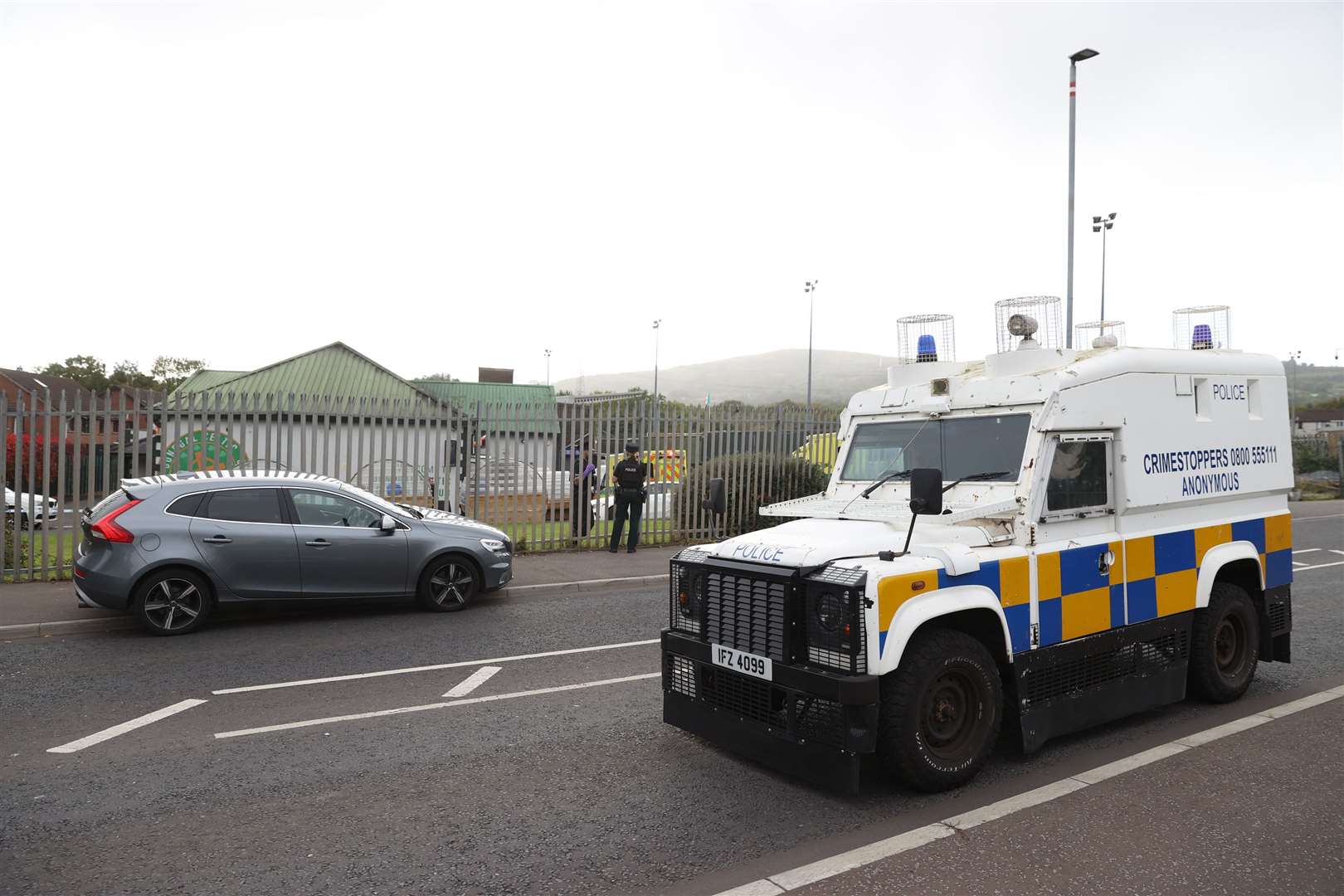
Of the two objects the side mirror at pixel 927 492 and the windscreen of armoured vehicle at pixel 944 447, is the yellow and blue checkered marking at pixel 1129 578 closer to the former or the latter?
the windscreen of armoured vehicle at pixel 944 447

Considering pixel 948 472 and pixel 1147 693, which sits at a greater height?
pixel 948 472

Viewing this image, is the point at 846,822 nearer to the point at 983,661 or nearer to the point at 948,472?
the point at 983,661

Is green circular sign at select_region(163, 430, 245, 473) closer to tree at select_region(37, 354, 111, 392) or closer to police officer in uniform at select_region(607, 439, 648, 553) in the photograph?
police officer in uniform at select_region(607, 439, 648, 553)

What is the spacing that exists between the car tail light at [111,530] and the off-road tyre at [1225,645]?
9444 mm

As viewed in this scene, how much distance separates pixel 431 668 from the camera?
782 centimetres

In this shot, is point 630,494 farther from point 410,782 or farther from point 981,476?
point 410,782

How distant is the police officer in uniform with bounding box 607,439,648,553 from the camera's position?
14.7 m

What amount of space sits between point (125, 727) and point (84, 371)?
70496 mm

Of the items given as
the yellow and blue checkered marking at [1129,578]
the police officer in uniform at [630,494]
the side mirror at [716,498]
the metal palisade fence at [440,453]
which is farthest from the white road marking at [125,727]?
the police officer in uniform at [630,494]

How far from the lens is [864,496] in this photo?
19.8ft

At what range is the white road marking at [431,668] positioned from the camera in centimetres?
719

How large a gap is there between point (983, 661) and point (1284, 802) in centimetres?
164

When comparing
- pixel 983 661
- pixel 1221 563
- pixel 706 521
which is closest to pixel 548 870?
pixel 983 661

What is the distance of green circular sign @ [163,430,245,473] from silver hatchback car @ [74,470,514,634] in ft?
9.58
